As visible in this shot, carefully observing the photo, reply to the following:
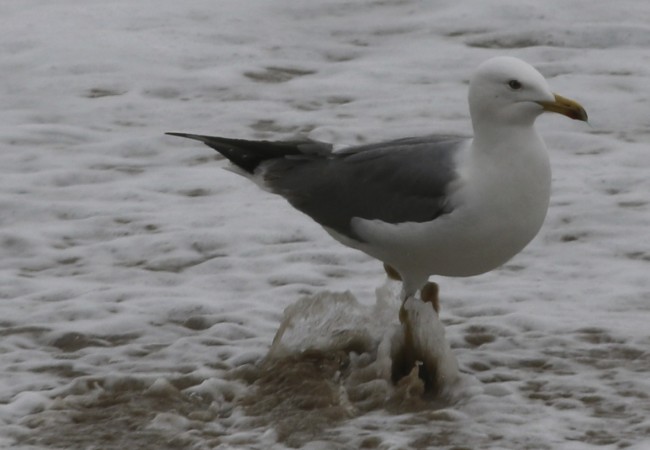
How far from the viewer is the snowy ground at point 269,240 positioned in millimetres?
5301

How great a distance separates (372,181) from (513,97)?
0.71 meters

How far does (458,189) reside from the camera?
5.41 meters

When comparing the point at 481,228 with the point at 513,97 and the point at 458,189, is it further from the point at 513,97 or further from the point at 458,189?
the point at 513,97

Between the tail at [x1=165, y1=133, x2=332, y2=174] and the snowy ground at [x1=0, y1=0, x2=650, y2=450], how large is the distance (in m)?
0.61

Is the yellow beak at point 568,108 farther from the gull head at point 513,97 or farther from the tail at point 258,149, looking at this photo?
the tail at point 258,149

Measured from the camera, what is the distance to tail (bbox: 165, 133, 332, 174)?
6234 millimetres

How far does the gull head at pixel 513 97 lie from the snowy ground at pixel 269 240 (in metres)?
0.95

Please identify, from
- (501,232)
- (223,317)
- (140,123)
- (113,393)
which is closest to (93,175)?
(140,123)

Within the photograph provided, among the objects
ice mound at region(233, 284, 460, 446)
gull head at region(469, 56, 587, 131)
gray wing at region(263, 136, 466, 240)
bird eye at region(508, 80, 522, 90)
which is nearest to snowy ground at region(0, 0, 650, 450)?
ice mound at region(233, 284, 460, 446)

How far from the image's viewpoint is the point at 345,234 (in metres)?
5.92

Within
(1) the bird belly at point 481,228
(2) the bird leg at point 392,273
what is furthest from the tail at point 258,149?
(1) the bird belly at point 481,228

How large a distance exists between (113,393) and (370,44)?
5078mm

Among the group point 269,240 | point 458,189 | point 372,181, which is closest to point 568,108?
point 458,189

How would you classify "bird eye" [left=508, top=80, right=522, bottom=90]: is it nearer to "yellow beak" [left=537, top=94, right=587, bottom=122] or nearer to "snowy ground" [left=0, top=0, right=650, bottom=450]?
"yellow beak" [left=537, top=94, right=587, bottom=122]
